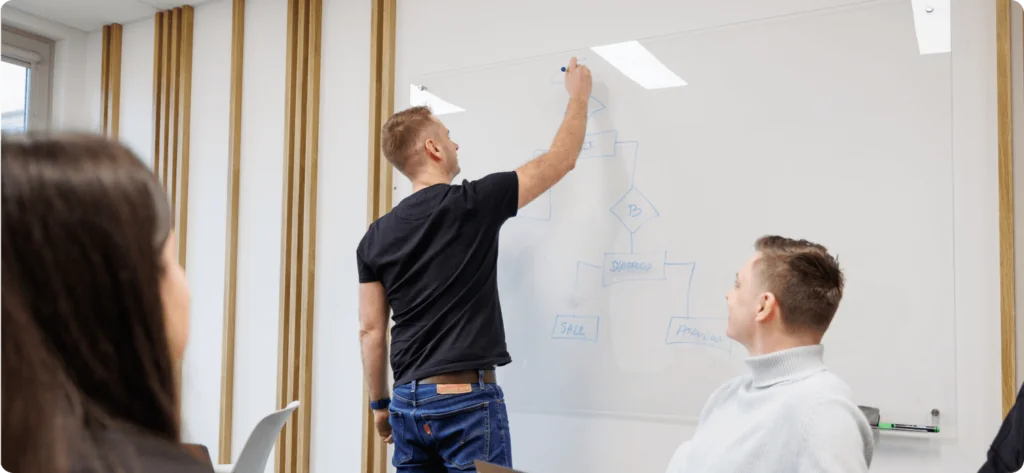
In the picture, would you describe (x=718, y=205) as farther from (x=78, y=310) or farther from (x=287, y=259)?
(x=78, y=310)

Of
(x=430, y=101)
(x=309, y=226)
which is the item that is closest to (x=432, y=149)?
(x=430, y=101)

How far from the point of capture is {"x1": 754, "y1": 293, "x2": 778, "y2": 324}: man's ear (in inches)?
64.4

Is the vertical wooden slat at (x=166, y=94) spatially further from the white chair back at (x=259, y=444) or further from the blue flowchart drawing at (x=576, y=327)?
the blue flowchart drawing at (x=576, y=327)

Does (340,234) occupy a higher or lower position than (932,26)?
lower

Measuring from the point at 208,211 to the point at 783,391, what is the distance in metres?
3.00

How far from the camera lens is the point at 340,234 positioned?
3.28 metres

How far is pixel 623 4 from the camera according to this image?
263 cm

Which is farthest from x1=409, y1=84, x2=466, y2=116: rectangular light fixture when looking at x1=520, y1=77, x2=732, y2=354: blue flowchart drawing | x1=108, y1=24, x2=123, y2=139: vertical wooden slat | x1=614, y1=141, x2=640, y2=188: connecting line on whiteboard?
x1=108, y1=24, x2=123, y2=139: vertical wooden slat

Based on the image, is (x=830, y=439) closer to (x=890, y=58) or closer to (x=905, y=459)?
(x=905, y=459)

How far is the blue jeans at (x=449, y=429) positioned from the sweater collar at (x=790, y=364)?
2.92ft

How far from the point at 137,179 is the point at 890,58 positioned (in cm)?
208

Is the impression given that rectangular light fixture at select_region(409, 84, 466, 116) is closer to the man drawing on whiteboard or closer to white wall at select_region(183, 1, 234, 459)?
the man drawing on whiteboard

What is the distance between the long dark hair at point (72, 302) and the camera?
62 centimetres

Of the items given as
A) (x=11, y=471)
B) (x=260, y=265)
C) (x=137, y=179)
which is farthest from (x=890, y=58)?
(x=260, y=265)
